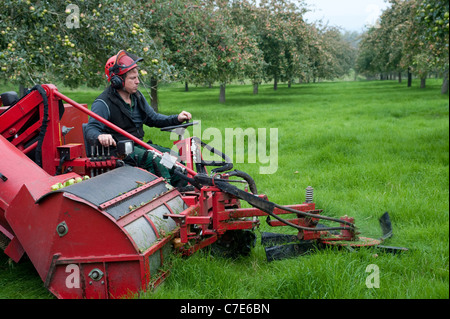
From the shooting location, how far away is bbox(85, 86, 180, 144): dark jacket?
4.21 m

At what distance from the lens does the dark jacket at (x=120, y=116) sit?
4.21 meters

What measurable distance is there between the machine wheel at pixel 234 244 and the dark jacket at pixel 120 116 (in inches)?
55.5

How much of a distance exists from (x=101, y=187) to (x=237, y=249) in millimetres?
1379

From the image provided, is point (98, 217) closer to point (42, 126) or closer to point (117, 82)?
point (42, 126)

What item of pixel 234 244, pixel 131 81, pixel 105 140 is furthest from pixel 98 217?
pixel 131 81

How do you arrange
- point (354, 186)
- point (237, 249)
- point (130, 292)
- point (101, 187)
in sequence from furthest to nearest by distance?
point (354, 186)
point (237, 249)
point (101, 187)
point (130, 292)

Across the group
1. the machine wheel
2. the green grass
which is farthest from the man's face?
the green grass

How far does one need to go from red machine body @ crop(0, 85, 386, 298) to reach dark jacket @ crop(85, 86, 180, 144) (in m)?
0.19

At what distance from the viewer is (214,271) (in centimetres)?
335

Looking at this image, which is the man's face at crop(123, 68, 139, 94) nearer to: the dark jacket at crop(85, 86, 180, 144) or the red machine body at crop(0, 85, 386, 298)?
the dark jacket at crop(85, 86, 180, 144)

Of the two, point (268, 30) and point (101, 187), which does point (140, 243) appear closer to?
point (101, 187)

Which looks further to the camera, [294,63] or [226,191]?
[294,63]

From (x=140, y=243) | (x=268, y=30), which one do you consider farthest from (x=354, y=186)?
(x=268, y=30)

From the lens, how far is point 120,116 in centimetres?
455
